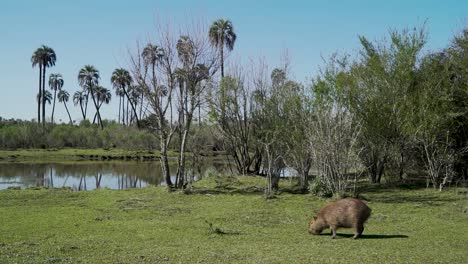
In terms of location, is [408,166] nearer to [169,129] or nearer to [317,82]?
[317,82]

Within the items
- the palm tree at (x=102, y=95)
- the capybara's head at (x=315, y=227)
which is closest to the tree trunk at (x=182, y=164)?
the capybara's head at (x=315, y=227)

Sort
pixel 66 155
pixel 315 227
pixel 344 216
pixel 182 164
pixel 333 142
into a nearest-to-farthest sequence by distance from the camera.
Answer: pixel 344 216
pixel 315 227
pixel 333 142
pixel 182 164
pixel 66 155

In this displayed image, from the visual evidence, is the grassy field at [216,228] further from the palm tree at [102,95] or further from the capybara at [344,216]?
the palm tree at [102,95]

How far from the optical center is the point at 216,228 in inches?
466

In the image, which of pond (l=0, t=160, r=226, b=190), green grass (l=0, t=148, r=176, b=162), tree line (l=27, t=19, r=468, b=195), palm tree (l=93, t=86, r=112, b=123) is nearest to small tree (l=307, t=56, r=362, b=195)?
tree line (l=27, t=19, r=468, b=195)

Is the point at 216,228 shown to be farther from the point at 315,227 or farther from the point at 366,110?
the point at 366,110

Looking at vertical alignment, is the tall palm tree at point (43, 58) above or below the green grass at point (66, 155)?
above

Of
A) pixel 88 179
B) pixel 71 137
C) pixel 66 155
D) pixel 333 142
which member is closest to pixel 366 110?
pixel 333 142

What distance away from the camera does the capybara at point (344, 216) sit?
10.9m

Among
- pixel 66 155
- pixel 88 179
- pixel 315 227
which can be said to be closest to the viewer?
pixel 315 227

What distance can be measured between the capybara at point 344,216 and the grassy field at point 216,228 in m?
Answer: 0.29

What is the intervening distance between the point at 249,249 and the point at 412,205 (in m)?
8.69

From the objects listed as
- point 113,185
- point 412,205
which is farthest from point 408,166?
point 113,185

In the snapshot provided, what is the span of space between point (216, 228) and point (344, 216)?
3.09m
